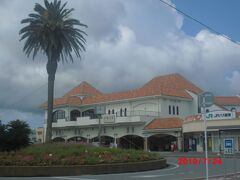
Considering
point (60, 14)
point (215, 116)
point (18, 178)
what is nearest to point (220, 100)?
point (215, 116)

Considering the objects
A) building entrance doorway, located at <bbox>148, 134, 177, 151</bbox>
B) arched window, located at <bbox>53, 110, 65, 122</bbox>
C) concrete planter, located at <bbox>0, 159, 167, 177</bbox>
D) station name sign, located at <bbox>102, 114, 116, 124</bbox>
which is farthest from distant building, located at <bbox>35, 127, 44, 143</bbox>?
concrete planter, located at <bbox>0, 159, 167, 177</bbox>

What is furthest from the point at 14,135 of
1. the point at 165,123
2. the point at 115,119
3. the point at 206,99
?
the point at 115,119

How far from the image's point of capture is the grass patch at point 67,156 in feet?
85.5

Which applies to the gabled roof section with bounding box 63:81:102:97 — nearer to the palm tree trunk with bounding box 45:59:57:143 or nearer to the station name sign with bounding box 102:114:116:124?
the station name sign with bounding box 102:114:116:124

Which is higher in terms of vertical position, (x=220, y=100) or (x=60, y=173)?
(x=220, y=100)

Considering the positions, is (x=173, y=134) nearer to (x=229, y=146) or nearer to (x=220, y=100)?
(x=220, y=100)

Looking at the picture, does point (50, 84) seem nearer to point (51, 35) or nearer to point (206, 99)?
point (51, 35)

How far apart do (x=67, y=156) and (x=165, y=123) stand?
120ft

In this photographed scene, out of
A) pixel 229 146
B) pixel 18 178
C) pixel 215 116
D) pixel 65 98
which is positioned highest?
pixel 65 98

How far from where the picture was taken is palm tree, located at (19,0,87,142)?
45750 mm

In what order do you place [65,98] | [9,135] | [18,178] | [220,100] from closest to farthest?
[18,178] → [9,135] → [220,100] → [65,98]

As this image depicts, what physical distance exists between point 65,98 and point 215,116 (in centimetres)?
3390

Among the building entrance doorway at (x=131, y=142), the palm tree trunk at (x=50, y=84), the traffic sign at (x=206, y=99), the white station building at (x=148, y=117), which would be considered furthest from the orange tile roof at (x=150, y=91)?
the traffic sign at (x=206, y=99)

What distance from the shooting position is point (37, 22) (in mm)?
46531
